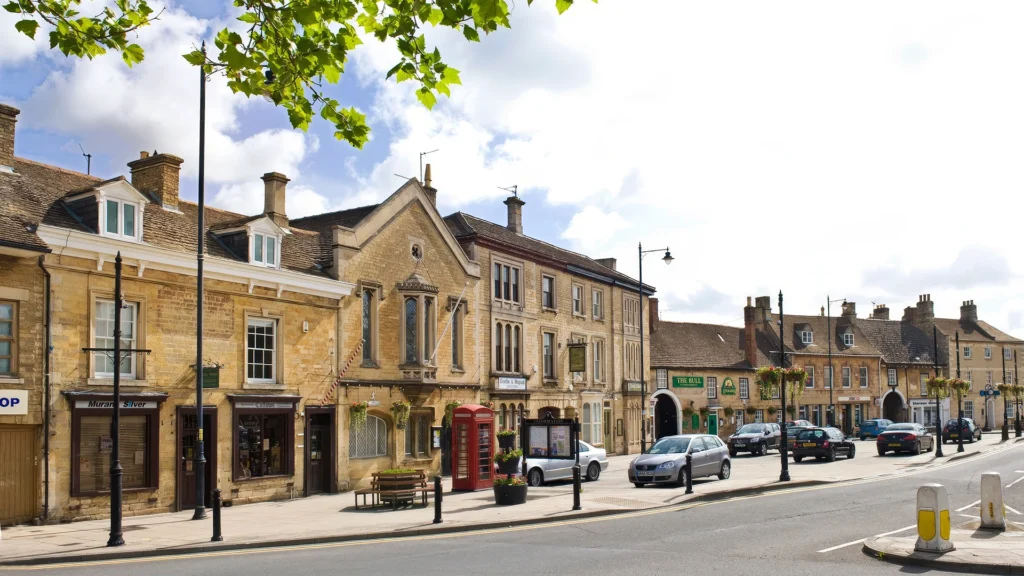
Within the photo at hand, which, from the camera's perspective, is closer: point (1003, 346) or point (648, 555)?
point (648, 555)

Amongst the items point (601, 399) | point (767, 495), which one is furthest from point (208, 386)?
point (601, 399)

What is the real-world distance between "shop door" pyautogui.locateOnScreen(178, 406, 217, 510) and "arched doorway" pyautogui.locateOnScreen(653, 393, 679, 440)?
119ft

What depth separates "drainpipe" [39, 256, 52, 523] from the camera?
19.3m

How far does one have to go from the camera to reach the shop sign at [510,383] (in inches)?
1405

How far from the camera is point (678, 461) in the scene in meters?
26.5

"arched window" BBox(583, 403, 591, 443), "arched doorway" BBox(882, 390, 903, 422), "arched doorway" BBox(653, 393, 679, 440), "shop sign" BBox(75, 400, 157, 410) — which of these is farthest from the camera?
"arched doorway" BBox(882, 390, 903, 422)

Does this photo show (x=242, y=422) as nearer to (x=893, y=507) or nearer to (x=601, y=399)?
(x=893, y=507)

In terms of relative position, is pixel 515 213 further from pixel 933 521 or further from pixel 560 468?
pixel 933 521

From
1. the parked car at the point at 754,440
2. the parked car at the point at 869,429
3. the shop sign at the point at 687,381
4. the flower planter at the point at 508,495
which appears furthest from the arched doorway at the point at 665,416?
the flower planter at the point at 508,495

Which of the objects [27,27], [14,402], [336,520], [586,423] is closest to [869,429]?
[586,423]

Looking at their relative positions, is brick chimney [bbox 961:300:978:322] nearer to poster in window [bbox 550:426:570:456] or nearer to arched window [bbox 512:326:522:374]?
arched window [bbox 512:326:522:374]

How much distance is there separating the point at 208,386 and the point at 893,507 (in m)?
16.6

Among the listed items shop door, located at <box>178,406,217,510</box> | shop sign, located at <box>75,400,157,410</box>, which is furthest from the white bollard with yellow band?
shop sign, located at <box>75,400,157,410</box>

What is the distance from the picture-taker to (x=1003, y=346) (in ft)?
267
